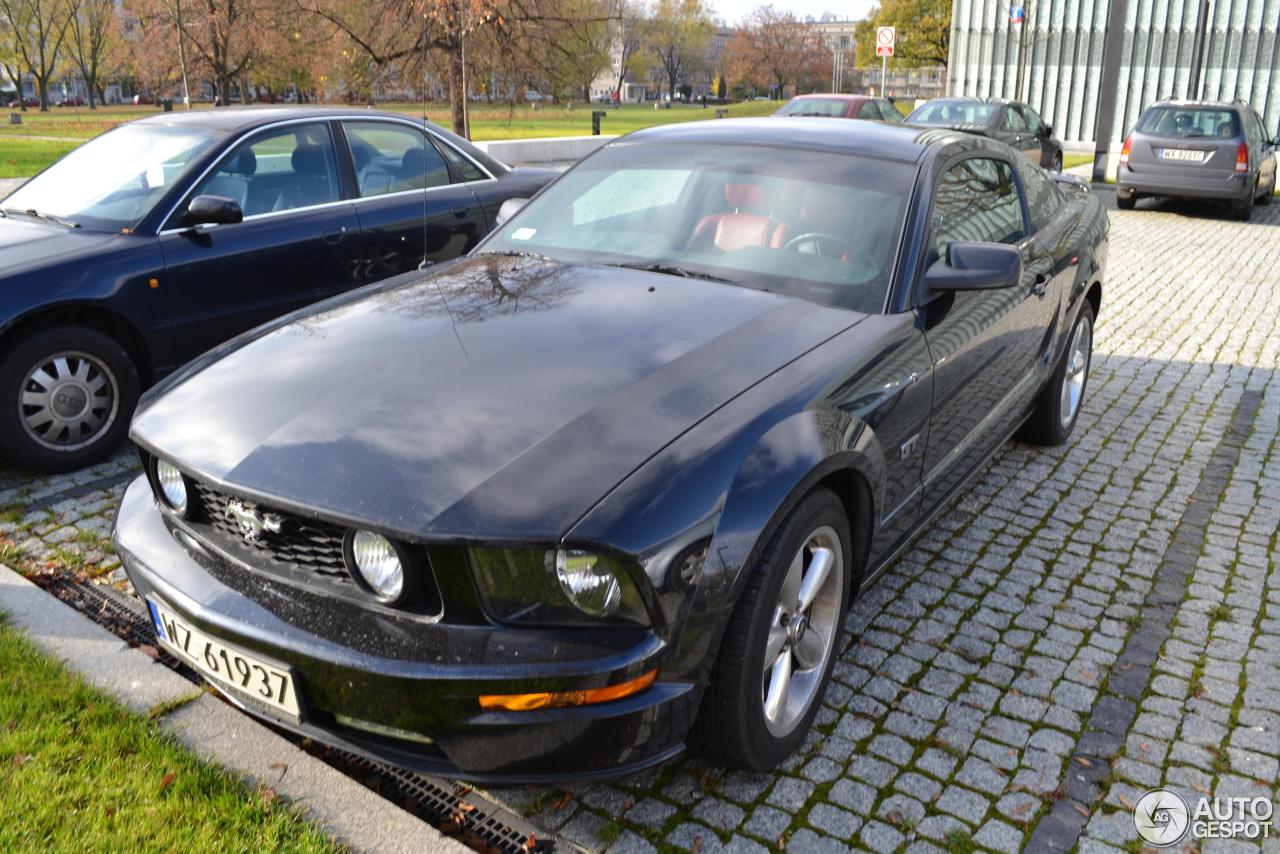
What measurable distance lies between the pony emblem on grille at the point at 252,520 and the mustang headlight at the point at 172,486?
0.83 feet

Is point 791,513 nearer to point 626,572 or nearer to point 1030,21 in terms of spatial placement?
point 626,572

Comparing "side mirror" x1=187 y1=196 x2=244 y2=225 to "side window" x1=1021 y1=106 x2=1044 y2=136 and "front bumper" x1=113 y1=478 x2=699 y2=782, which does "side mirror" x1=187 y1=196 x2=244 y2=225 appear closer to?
"front bumper" x1=113 y1=478 x2=699 y2=782

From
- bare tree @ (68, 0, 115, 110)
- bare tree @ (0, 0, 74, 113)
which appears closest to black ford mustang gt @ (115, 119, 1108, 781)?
bare tree @ (0, 0, 74, 113)

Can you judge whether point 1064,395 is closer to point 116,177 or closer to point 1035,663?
point 1035,663

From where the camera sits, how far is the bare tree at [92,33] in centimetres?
5625

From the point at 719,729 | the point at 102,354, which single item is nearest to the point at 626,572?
the point at 719,729

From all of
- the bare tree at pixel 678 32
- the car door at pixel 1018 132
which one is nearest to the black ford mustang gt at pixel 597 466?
the car door at pixel 1018 132

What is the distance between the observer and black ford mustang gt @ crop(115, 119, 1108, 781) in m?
2.29

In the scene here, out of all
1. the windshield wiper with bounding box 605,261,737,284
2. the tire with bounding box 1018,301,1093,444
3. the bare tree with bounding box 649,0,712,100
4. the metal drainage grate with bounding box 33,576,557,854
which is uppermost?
the bare tree with bounding box 649,0,712,100

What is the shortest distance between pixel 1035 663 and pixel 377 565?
91.2 inches

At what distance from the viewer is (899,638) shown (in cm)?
370

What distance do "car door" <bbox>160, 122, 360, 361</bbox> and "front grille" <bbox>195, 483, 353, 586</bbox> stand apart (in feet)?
9.89

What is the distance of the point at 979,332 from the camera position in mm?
3947

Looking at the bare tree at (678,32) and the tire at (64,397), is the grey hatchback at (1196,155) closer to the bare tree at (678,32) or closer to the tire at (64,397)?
the tire at (64,397)
